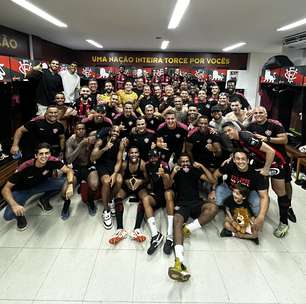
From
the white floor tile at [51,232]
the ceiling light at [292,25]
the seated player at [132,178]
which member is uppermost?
the ceiling light at [292,25]

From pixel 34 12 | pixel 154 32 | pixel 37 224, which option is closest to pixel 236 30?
pixel 154 32

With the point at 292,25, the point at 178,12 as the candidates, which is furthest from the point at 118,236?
the point at 292,25

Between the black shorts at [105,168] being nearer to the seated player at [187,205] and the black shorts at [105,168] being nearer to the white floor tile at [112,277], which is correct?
the seated player at [187,205]

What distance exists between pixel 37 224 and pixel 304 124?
5481mm

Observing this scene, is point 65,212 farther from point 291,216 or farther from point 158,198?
point 291,216

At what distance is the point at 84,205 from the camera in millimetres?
3994

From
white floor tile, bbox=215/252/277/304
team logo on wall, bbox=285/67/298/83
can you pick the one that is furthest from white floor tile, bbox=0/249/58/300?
team logo on wall, bbox=285/67/298/83

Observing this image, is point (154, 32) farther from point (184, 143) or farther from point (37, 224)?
point (37, 224)

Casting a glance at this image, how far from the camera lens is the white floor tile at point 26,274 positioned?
2.43 meters

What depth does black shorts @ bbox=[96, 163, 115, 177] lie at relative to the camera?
3867 millimetres

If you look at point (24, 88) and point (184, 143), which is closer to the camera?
point (184, 143)

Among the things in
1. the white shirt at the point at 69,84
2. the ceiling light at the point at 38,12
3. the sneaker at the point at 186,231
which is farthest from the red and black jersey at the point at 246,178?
the ceiling light at the point at 38,12

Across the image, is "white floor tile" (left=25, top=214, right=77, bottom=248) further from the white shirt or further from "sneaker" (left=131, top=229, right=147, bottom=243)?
the white shirt

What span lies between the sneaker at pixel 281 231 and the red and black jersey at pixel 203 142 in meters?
1.23
